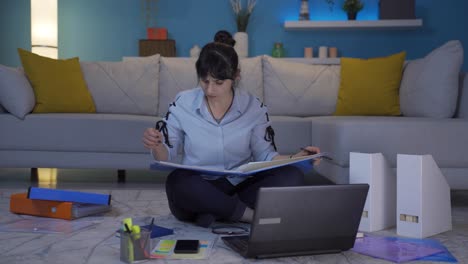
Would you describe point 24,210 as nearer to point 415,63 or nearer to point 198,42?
point 415,63

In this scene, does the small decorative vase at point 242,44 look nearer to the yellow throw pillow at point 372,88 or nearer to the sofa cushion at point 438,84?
the yellow throw pillow at point 372,88

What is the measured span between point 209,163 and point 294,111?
185 centimetres

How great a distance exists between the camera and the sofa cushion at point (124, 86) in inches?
147

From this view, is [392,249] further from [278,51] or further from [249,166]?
[278,51]

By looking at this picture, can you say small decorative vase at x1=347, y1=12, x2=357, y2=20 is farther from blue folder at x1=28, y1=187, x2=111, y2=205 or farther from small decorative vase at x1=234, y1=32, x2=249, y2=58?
blue folder at x1=28, y1=187, x2=111, y2=205

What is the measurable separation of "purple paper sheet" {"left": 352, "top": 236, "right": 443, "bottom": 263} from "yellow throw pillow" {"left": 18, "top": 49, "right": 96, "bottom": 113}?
7.57 feet

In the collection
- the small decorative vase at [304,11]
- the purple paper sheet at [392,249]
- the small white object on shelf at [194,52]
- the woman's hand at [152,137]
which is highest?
the small decorative vase at [304,11]

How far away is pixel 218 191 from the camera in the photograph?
1.90 m

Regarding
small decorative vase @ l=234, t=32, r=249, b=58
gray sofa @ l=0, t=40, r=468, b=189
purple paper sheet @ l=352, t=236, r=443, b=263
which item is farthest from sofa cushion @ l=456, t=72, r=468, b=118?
small decorative vase @ l=234, t=32, r=249, b=58

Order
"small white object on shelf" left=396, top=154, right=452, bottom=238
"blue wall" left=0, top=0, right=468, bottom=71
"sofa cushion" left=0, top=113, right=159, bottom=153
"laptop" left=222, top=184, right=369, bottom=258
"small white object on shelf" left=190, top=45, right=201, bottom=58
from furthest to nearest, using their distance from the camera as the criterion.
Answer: "blue wall" left=0, top=0, right=468, bottom=71 → "small white object on shelf" left=190, top=45, right=201, bottom=58 → "sofa cushion" left=0, top=113, right=159, bottom=153 → "small white object on shelf" left=396, top=154, right=452, bottom=238 → "laptop" left=222, top=184, right=369, bottom=258

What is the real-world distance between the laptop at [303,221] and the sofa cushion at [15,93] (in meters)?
2.12

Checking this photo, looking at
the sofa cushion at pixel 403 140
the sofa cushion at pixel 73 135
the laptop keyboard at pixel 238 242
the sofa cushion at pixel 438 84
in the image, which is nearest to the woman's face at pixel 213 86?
the laptop keyboard at pixel 238 242

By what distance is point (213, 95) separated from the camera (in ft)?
6.18

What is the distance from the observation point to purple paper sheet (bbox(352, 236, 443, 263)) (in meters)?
1.66
